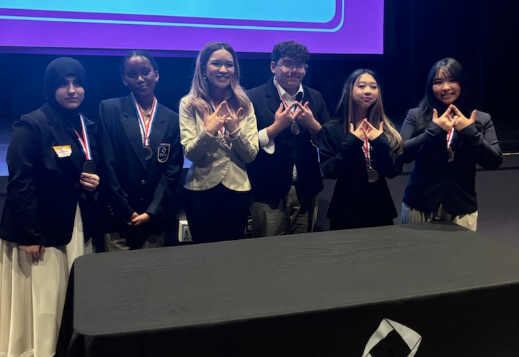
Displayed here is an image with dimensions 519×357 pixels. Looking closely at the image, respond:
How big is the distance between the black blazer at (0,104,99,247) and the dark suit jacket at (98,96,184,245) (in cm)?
12

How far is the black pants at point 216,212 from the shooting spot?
186 cm

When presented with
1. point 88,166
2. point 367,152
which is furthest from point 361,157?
point 88,166

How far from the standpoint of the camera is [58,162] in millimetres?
1660

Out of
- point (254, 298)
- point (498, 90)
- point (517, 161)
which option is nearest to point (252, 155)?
point (254, 298)

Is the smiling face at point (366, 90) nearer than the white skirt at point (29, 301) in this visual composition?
No

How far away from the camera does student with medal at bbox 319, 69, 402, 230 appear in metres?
1.83

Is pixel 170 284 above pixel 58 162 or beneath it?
beneath

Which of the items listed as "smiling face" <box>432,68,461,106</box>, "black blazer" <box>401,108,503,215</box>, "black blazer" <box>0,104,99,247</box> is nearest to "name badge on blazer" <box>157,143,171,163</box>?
"black blazer" <box>0,104,99,247</box>

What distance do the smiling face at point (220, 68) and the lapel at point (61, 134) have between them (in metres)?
0.61

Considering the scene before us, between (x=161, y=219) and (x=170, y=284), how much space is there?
0.76m

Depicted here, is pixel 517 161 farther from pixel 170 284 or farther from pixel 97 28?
pixel 97 28

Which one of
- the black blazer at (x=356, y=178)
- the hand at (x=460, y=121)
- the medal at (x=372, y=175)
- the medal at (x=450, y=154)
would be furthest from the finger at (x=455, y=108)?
the medal at (x=372, y=175)

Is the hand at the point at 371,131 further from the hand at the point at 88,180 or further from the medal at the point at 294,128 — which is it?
the hand at the point at 88,180

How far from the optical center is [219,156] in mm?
1866
